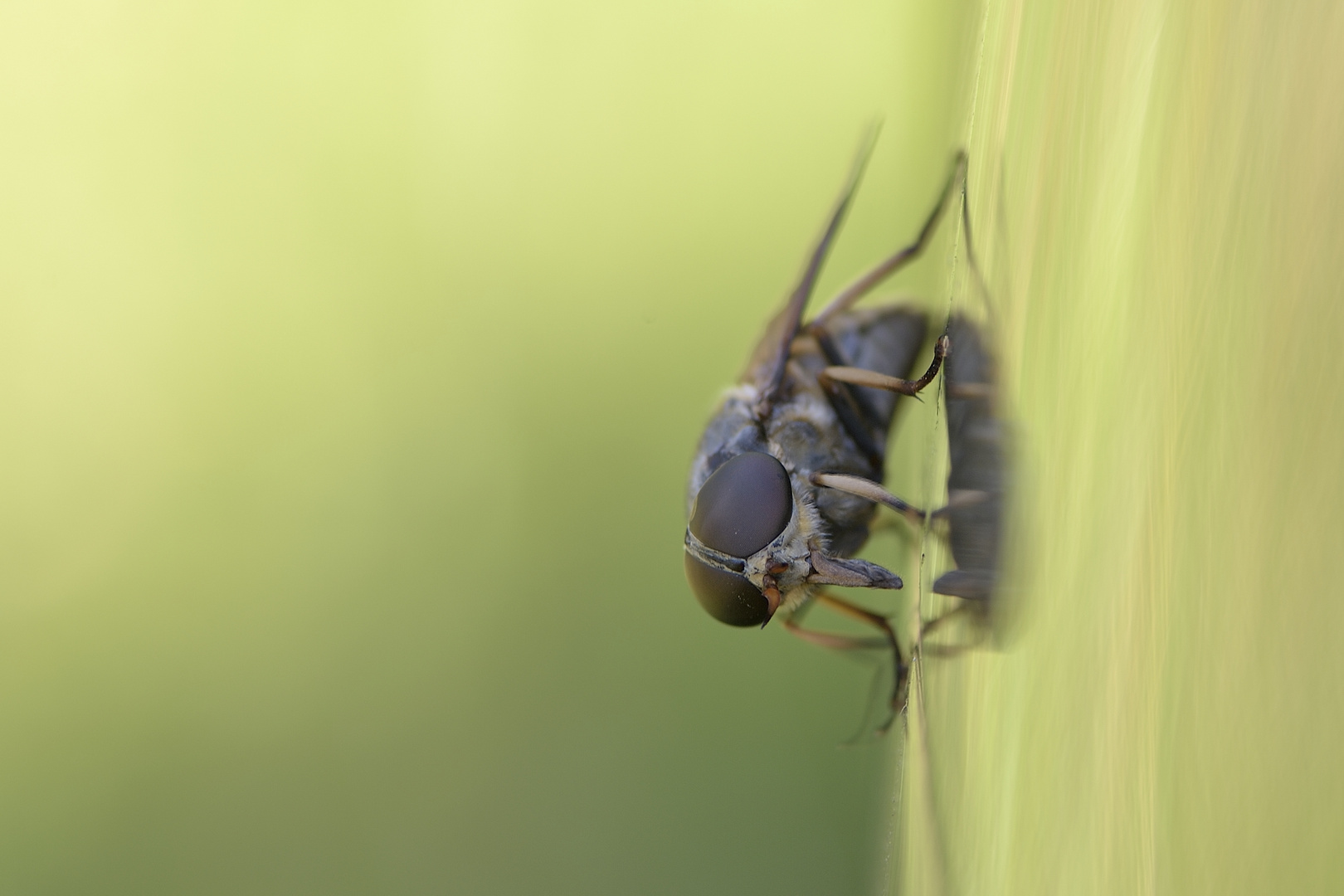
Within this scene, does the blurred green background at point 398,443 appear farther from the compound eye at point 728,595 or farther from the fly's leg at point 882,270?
the compound eye at point 728,595

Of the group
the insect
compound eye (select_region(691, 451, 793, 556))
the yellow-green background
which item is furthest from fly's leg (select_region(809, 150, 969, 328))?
the yellow-green background

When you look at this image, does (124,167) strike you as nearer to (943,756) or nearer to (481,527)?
(481,527)

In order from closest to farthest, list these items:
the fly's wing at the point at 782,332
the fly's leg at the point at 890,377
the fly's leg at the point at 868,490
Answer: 1. the fly's leg at the point at 890,377
2. the fly's leg at the point at 868,490
3. the fly's wing at the point at 782,332

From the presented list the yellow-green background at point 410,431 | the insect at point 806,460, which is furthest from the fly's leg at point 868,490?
the yellow-green background at point 410,431

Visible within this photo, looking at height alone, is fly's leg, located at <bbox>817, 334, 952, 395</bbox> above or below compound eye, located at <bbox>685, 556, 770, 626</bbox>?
above

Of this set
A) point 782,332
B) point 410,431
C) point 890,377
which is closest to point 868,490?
point 890,377

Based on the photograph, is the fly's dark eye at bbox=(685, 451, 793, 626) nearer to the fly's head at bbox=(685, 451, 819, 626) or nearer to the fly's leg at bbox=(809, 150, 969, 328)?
the fly's head at bbox=(685, 451, 819, 626)

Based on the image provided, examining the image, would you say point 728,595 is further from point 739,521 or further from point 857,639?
point 857,639
